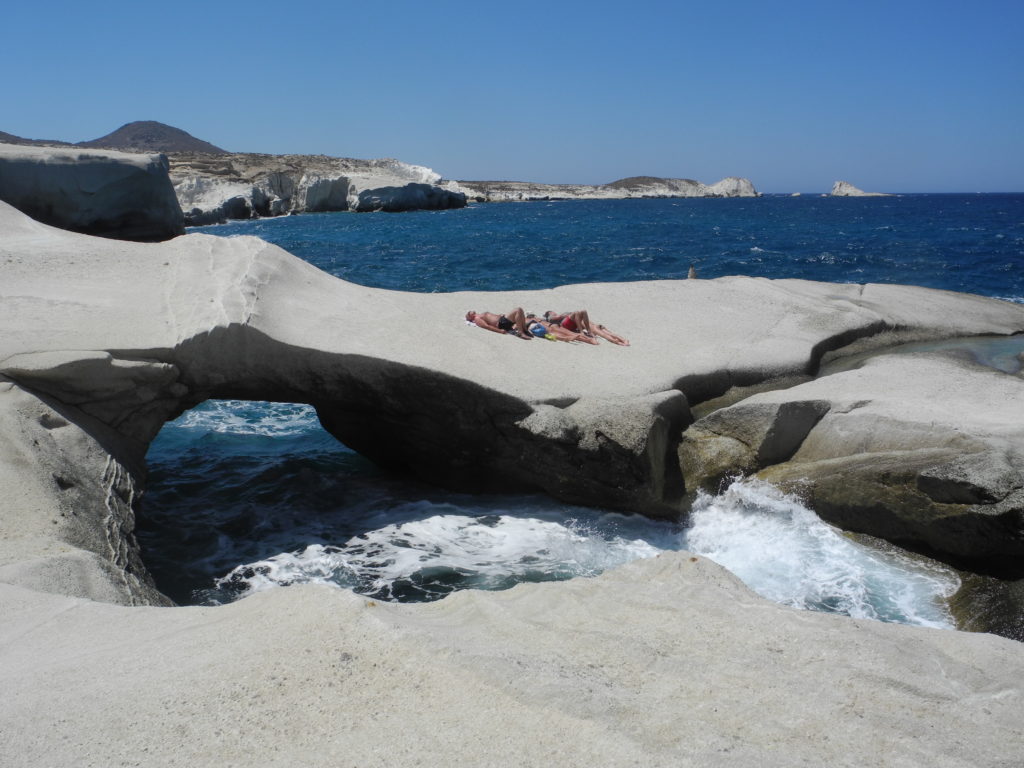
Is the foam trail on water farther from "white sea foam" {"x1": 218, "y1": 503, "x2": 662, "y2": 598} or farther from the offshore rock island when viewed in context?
the offshore rock island

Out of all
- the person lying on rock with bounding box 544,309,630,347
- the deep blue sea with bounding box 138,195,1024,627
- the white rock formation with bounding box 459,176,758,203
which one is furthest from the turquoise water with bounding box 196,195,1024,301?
the white rock formation with bounding box 459,176,758,203

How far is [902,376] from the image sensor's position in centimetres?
1092

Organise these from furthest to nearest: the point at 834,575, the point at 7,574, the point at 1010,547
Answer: the point at 834,575 → the point at 1010,547 → the point at 7,574

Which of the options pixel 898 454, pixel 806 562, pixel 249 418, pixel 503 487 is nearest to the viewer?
pixel 806 562

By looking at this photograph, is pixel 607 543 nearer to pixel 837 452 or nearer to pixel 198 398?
pixel 837 452

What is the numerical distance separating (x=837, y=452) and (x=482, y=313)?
18.2 ft

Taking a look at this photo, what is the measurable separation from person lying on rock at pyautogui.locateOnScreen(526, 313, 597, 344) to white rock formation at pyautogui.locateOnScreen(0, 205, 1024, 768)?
111cm

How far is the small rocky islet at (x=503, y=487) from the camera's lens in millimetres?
3518

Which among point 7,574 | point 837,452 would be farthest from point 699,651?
point 837,452

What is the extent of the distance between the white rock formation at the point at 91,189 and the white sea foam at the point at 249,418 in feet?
12.9

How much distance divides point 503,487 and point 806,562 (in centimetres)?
392

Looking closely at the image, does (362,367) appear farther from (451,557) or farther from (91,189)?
(91,189)

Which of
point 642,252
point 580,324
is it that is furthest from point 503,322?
point 642,252

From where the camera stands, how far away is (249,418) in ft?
48.1
